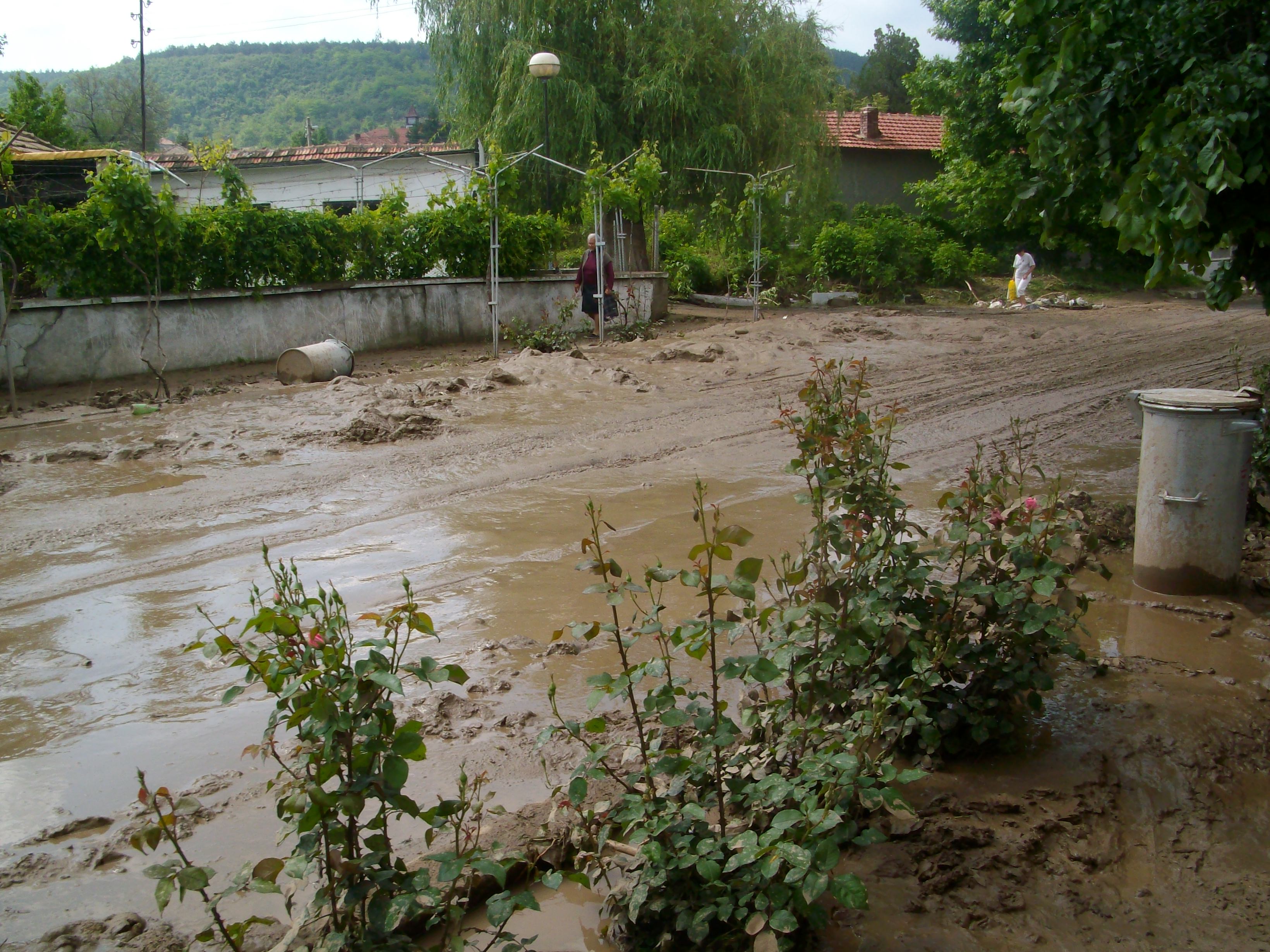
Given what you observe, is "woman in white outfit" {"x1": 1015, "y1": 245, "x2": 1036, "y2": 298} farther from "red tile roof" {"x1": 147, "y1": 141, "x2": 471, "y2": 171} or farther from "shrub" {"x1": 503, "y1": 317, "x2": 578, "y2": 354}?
"red tile roof" {"x1": 147, "y1": 141, "x2": 471, "y2": 171}

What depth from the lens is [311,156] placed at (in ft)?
81.6

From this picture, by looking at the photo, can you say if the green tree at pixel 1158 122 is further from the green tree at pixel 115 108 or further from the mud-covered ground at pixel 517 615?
the green tree at pixel 115 108

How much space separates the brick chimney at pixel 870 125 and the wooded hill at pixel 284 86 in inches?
1684

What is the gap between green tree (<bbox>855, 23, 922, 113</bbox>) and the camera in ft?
161

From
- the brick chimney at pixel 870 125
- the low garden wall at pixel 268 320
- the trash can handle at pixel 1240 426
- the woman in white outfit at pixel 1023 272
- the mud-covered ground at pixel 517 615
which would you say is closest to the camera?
the mud-covered ground at pixel 517 615

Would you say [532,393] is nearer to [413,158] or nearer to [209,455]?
[209,455]

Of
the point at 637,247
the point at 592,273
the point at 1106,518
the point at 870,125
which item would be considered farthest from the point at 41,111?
the point at 1106,518

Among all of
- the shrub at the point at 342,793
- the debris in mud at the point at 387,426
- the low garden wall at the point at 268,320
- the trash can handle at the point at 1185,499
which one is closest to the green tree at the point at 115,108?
the low garden wall at the point at 268,320

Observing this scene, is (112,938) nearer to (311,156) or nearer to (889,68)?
(311,156)

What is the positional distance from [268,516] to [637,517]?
2.71 metres

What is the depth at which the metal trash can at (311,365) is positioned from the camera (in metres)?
12.0

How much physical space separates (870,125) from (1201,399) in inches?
1197

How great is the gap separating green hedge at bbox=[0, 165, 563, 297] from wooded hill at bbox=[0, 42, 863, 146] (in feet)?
184

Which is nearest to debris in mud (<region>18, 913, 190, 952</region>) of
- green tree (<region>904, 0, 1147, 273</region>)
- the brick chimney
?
green tree (<region>904, 0, 1147, 273</region>)
